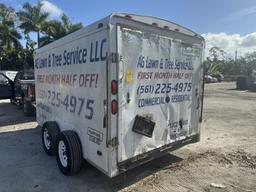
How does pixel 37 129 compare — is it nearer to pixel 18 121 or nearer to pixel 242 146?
pixel 18 121

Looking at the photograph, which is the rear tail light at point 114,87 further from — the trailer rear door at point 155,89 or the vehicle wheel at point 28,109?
the vehicle wheel at point 28,109

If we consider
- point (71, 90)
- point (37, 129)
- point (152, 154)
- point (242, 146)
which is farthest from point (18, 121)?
point (242, 146)

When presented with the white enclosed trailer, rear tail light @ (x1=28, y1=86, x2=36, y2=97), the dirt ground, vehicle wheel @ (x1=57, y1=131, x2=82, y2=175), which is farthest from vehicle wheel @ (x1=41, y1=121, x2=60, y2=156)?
rear tail light @ (x1=28, y1=86, x2=36, y2=97)

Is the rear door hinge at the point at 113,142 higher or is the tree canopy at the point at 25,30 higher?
the tree canopy at the point at 25,30

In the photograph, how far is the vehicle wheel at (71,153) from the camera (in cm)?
409

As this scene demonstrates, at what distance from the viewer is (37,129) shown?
306 inches

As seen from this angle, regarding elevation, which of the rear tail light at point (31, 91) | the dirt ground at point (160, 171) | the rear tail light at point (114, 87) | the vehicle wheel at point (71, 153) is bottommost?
the dirt ground at point (160, 171)

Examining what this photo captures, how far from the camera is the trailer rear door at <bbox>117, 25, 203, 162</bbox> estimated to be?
3621 mm

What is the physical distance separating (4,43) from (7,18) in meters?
5.25

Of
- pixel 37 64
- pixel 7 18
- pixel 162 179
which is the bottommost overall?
pixel 162 179

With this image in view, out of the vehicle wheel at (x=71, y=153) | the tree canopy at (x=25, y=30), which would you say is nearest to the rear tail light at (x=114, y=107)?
the vehicle wheel at (x=71, y=153)

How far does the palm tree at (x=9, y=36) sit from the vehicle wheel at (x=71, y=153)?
35478 millimetres

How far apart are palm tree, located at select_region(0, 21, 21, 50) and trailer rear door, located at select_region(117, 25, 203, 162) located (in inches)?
1414

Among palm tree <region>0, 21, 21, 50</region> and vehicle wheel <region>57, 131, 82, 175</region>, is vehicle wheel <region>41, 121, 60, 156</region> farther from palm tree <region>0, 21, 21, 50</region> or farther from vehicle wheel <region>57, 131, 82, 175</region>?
palm tree <region>0, 21, 21, 50</region>
